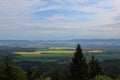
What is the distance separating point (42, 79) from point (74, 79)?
1443cm

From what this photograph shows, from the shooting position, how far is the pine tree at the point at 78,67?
44.5 m

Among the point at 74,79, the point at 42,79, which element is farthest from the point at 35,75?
the point at 74,79

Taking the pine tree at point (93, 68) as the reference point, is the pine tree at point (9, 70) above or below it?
above

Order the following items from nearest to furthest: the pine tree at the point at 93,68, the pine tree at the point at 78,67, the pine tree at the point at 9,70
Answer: the pine tree at the point at 9,70 < the pine tree at the point at 78,67 < the pine tree at the point at 93,68

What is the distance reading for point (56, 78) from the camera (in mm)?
67250

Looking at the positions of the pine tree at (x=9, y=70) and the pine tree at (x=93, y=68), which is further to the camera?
the pine tree at (x=93, y=68)

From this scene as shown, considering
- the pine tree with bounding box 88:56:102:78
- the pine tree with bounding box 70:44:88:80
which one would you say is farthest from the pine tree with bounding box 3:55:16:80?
the pine tree with bounding box 88:56:102:78

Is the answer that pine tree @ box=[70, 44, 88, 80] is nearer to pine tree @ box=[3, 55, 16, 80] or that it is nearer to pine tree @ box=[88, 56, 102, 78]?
pine tree @ box=[3, 55, 16, 80]

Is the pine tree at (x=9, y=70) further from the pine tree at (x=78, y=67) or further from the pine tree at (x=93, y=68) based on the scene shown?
the pine tree at (x=93, y=68)

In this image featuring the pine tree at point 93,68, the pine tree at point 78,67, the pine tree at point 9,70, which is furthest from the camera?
the pine tree at point 93,68

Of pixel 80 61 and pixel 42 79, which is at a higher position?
pixel 80 61

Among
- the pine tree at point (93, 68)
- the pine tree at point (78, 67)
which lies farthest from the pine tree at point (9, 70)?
the pine tree at point (93, 68)

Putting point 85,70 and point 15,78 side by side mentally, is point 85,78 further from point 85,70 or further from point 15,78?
point 15,78

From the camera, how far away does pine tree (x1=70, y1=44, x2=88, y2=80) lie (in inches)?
1753
